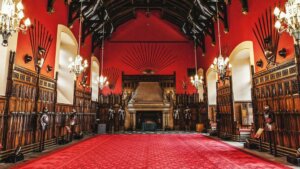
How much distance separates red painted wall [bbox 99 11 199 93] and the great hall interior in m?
0.07

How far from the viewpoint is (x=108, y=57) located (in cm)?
1342

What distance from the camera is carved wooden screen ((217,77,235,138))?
768 cm

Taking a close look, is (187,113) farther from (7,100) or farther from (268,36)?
(7,100)

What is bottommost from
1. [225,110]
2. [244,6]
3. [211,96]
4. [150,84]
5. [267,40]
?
[225,110]

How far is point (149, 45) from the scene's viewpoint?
44.9 ft

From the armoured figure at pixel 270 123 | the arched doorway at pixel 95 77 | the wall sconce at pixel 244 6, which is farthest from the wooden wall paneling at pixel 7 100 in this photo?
the arched doorway at pixel 95 77

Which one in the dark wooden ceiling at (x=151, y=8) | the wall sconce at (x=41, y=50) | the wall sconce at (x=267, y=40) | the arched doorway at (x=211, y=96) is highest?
the dark wooden ceiling at (x=151, y=8)

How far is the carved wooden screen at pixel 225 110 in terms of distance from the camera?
768cm

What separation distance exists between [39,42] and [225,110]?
7.26m

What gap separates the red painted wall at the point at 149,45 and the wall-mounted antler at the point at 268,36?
7540 mm

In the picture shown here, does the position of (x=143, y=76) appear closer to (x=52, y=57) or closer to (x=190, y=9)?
(x=190, y=9)

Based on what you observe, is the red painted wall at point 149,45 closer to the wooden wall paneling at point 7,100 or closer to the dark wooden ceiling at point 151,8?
the dark wooden ceiling at point 151,8

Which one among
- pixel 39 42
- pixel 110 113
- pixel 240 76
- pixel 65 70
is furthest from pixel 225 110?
pixel 39 42

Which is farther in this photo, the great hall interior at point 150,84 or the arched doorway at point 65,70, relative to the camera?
the arched doorway at point 65,70
